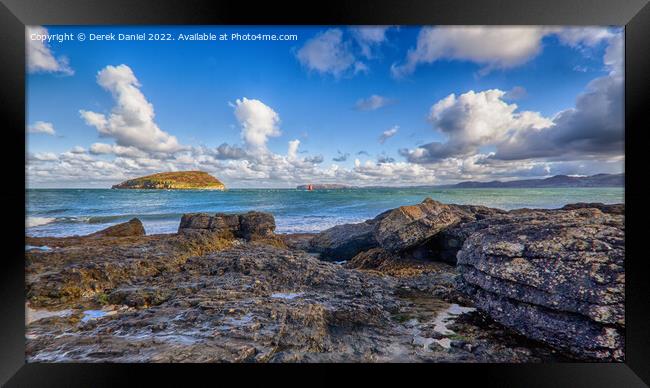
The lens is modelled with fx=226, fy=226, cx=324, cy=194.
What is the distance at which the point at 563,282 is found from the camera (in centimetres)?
234

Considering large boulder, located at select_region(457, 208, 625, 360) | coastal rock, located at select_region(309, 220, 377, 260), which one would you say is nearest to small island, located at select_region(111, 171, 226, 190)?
coastal rock, located at select_region(309, 220, 377, 260)

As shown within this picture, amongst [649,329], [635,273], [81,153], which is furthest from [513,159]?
[81,153]

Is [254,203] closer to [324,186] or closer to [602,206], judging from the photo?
[324,186]

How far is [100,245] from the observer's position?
13.1 ft

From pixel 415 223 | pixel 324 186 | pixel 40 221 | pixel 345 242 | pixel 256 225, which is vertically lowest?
pixel 345 242

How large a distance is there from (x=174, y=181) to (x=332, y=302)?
3403mm

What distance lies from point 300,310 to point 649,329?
12.1ft

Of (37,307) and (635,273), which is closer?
(635,273)

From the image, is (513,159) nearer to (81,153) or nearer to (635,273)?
(635,273)

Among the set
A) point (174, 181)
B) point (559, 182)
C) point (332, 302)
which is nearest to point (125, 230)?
point (174, 181)

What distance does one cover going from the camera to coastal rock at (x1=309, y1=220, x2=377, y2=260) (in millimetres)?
5484

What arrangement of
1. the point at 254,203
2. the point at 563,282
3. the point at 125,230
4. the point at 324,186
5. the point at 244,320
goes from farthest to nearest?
the point at 254,203, the point at 324,186, the point at 125,230, the point at 244,320, the point at 563,282
